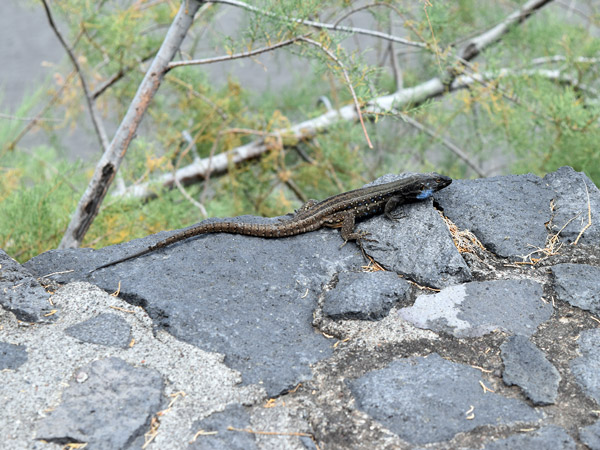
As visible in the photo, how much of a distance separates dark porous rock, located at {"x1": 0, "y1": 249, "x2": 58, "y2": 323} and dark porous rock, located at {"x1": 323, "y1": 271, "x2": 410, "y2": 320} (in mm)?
1235

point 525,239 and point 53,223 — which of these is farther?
point 53,223

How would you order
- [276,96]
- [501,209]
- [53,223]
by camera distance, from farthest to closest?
[276,96] → [53,223] → [501,209]

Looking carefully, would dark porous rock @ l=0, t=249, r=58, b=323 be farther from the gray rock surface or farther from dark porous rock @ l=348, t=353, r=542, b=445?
dark porous rock @ l=348, t=353, r=542, b=445

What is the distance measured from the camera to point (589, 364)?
2480mm

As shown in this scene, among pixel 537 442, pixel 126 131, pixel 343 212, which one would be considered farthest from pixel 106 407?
pixel 126 131

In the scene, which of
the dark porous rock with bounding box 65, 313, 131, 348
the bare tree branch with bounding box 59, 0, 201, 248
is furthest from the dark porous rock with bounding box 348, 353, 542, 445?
the bare tree branch with bounding box 59, 0, 201, 248

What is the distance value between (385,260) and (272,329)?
78 cm

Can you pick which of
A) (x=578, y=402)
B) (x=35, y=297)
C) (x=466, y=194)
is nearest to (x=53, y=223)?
(x=35, y=297)

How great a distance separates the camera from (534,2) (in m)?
7.07

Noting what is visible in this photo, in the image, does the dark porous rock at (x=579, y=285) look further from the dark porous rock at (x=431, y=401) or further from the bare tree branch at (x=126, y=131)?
the bare tree branch at (x=126, y=131)

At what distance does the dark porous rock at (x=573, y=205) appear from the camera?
328 centimetres

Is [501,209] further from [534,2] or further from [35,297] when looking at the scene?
[534,2]

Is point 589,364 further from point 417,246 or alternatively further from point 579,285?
point 417,246

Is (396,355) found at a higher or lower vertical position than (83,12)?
lower
